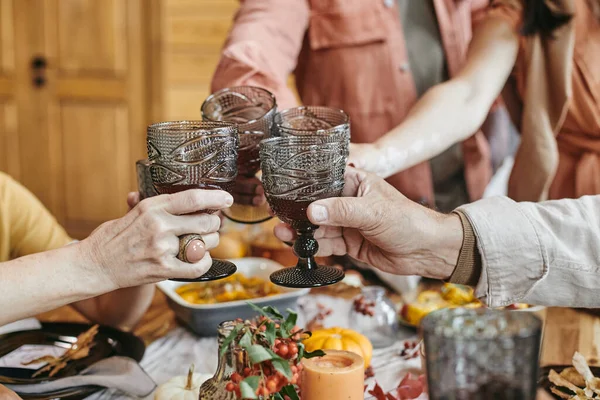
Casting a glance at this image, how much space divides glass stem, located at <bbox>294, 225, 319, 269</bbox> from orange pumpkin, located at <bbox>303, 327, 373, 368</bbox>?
15cm

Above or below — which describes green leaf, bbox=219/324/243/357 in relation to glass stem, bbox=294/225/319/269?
below

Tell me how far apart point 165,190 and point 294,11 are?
3.44 ft

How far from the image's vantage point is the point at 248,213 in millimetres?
1415

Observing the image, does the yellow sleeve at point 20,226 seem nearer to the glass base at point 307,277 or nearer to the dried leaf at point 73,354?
the dried leaf at point 73,354

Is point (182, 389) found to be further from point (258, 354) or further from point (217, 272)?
point (258, 354)

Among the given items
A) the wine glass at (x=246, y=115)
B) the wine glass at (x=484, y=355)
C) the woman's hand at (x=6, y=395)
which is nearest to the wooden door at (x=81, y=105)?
the wine glass at (x=246, y=115)

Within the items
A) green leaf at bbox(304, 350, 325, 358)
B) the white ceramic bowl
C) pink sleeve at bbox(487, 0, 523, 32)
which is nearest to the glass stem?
green leaf at bbox(304, 350, 325, 358)

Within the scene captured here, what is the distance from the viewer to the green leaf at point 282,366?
89 cm

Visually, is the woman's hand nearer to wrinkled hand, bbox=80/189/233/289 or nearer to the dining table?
wrinkled hand, bbox=80/189/233/289

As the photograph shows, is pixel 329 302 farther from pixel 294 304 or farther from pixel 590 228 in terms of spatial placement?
pixel 590 228

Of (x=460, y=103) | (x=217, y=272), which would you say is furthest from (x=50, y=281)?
(x=460, y=103)

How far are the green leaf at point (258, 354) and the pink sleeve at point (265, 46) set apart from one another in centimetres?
86

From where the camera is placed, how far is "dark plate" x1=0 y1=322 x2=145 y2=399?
1275mm

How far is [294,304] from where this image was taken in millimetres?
1573
